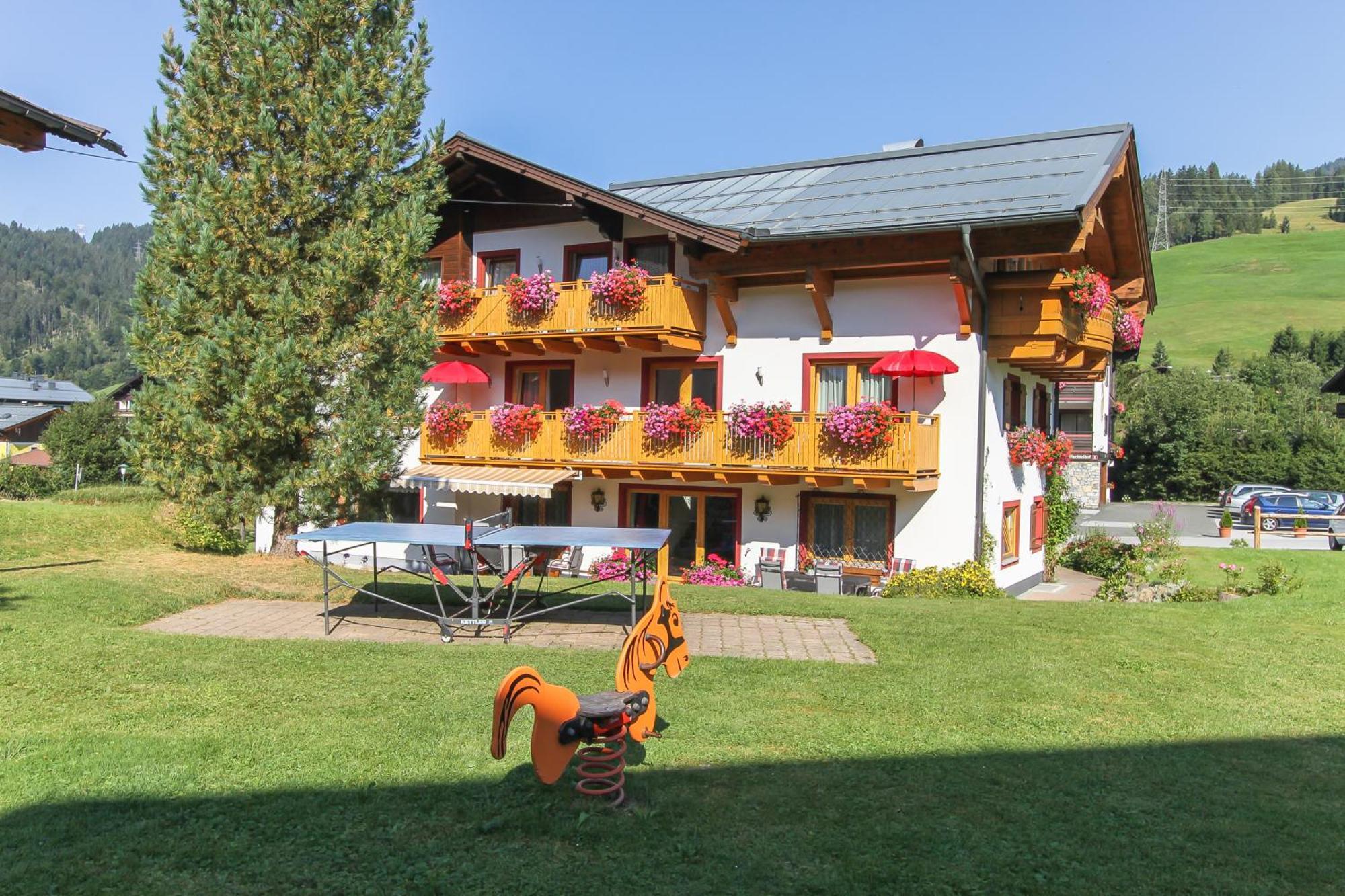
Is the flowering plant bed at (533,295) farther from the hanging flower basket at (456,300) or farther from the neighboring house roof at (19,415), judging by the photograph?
the neighboring house roof at (19,415)

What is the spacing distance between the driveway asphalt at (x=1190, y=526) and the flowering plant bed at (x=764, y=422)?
11.1 metres

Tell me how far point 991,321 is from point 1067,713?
1053 centimetres

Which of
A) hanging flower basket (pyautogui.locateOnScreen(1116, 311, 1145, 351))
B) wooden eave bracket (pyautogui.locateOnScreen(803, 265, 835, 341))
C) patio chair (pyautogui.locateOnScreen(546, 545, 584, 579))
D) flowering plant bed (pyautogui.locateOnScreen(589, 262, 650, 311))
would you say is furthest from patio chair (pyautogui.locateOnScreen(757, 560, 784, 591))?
hanging flower basket (pyautogui.locateOnScreen(1116, 311, 1145, 351))

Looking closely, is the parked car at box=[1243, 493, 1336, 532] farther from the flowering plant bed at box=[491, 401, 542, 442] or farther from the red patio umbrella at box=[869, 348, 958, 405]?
the flowering plant bed at box=[491, 401, 542, 442]

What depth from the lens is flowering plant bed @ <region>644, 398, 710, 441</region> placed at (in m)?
18.8

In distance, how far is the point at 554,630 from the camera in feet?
41.1

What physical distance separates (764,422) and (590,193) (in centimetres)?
567

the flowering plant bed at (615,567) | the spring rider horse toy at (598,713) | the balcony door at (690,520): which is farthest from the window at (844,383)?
the spring rider horse toy at (598,713)

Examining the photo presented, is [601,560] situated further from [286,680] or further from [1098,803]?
[1098,803]

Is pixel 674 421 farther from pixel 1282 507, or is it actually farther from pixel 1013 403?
pixel 1282 507

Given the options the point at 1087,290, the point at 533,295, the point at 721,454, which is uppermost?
the point at 533,295

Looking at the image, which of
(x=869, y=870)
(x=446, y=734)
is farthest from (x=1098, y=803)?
(x=446, y=734)

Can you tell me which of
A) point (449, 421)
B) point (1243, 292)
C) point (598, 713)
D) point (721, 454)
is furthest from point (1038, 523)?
point (1243, 292)

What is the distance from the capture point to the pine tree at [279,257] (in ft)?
52.2
